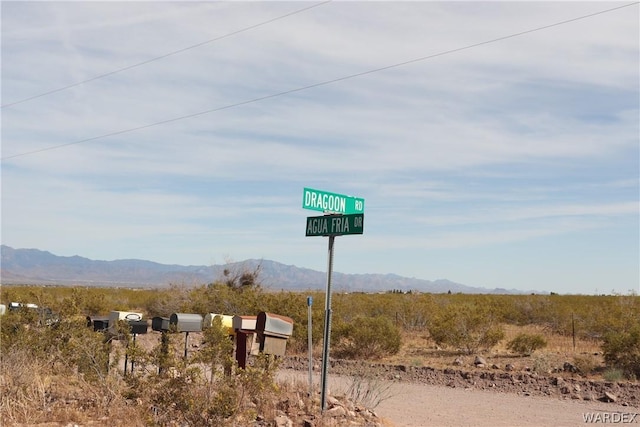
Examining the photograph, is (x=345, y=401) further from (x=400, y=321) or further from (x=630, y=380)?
(x=400, y=321)

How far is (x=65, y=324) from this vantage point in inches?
534

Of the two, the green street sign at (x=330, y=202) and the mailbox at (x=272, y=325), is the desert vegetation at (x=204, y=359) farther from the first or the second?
the green street sign at (x=330, y=202)

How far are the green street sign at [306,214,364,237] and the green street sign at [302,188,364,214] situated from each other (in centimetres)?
17

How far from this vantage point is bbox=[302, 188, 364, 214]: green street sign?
32.9 ft

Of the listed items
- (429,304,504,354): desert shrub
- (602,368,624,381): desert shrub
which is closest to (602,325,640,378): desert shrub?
(602,368,624,381): desert shrub

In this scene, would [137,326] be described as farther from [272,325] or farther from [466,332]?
[466,332]

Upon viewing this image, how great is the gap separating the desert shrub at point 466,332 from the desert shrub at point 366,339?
1.83 meters

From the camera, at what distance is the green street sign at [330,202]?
1002 cm

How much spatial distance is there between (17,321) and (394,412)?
7376mm

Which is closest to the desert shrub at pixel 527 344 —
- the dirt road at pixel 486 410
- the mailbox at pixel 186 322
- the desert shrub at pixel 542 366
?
the desert shrub at pixel 542 366

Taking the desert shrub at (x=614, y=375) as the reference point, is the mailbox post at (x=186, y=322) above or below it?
above

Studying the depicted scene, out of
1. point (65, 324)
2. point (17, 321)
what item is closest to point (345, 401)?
point (65, 324)

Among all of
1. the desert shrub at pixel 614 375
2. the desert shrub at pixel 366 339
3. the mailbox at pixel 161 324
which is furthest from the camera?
the desert shrub at pixel 366 339

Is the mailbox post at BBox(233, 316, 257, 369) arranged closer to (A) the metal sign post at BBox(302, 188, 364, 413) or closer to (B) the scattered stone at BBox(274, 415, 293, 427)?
(A) the metal sign post at BBox(302, 188, 364, 413)
